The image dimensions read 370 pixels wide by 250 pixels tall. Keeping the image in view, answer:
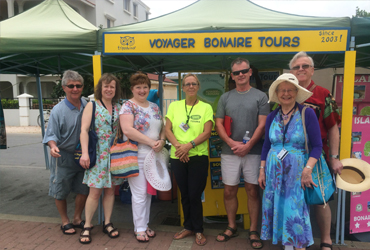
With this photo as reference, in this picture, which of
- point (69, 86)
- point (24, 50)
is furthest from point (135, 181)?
point (24, 50)

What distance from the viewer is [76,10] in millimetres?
20047

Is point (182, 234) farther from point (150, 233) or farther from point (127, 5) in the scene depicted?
point (127, 5)

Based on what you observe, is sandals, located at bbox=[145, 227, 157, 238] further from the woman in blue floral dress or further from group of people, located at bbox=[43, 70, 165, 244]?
the woman in blue floral dress

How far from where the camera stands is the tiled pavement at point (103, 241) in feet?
9.57

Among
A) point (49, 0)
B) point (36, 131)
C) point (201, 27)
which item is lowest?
point (36, 131)

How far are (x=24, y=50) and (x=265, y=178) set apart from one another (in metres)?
3.29

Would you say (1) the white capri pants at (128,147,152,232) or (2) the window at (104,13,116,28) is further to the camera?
(2) the window at (104,13,116,28)

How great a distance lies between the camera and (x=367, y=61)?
466 centimetres

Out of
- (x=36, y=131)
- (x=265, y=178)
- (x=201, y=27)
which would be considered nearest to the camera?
(x=265, y=178)

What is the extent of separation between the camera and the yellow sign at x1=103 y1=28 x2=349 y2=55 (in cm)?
289

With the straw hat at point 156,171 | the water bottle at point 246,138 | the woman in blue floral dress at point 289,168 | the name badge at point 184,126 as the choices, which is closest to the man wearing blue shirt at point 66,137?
the straw hat at point 156,171

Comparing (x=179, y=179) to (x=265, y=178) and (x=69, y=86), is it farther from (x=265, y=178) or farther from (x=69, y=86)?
(x=69, y=86)

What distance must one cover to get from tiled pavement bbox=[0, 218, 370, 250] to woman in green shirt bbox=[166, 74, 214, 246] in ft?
0.77

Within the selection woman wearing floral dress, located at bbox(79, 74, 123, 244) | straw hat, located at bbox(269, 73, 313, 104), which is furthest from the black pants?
straw hat, located at bbox(269, 73, 313, 104)
